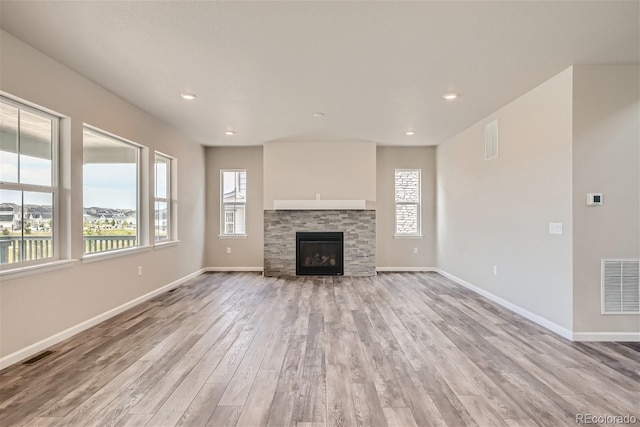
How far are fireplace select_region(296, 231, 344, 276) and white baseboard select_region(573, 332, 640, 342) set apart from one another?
4.00 m

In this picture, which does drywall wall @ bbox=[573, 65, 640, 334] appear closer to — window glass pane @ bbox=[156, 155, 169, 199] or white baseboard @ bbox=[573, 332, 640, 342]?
white baseboard @ bbox=[573, 332, 640, 342]

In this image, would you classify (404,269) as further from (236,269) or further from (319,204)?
(236,269)

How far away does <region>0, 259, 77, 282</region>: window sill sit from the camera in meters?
2.53

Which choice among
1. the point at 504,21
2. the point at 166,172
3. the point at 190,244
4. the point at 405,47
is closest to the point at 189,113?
the point at 166,172

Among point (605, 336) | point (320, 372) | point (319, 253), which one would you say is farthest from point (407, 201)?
point (320, 372)

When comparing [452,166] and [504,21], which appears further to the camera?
[452,166]

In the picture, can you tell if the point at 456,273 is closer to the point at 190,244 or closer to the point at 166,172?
the point at 190,244

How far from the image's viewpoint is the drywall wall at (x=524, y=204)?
10.7 ft

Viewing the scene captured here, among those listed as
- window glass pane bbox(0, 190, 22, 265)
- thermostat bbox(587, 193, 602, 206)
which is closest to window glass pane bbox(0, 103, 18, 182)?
window glass pane bbox(0, 190, 22, 265)

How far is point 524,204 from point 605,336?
154 centimetres

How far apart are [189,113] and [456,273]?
520 centimetres

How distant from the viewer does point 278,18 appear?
233 cm

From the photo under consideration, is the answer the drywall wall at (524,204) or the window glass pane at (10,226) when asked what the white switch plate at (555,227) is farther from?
the window glass pane at (10,226)

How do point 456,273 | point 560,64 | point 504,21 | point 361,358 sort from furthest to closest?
point 456,273 < point 560,64 < point 361,358 < point 504,21
